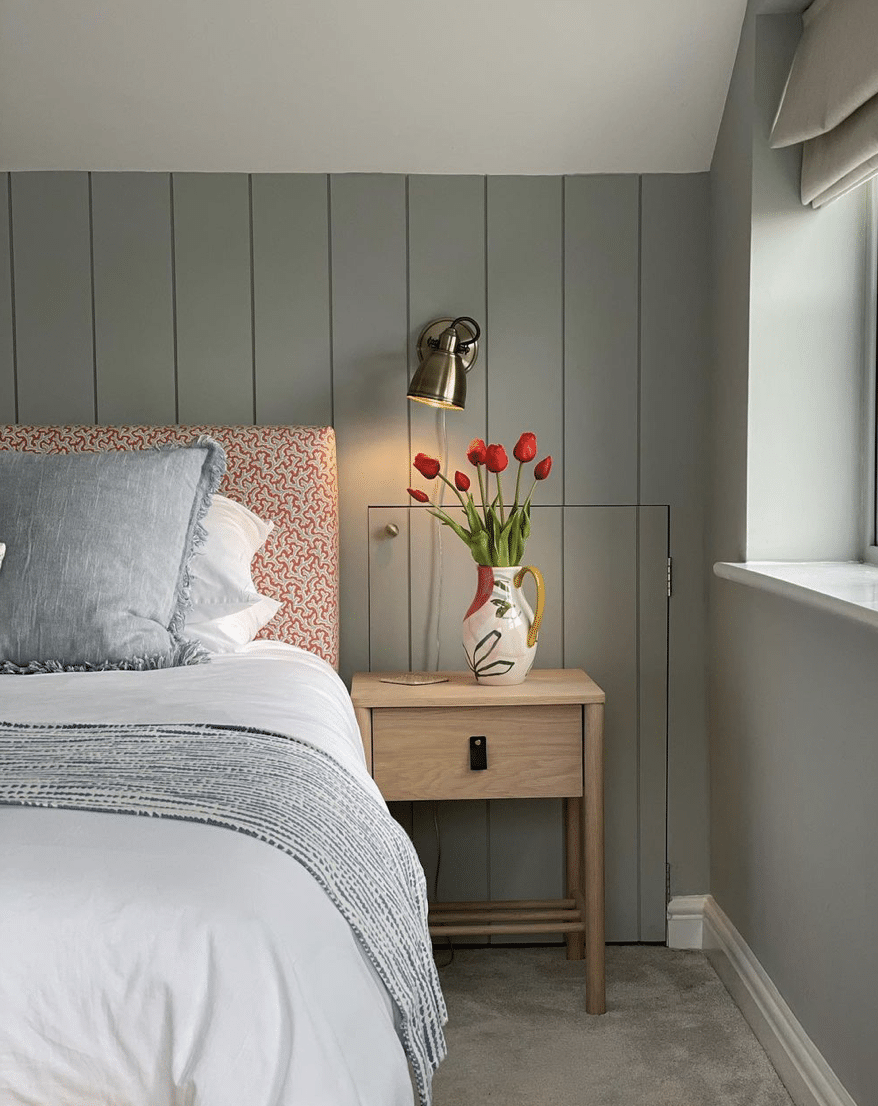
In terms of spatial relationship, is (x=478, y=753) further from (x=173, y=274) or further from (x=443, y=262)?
(x=173, y=274)

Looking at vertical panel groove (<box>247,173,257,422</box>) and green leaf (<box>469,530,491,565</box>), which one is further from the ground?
vertical panel groove (<box>247,173,257,422</box>)

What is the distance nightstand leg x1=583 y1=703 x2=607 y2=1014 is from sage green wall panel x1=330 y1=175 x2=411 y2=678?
2.12 feet

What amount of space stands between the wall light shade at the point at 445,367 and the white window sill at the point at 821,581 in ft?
2.24

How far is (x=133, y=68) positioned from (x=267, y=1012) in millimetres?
2147

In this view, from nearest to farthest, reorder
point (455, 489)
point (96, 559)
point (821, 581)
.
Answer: point (821, 581), point (96, 559), point (455, 489)

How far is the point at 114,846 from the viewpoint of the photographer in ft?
3.37

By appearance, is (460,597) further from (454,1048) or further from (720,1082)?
(720,1082)

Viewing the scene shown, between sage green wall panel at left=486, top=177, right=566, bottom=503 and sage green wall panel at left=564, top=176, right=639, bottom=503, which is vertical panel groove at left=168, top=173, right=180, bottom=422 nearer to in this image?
sage green wall panel at left=486, top=177, right=566, bottom=503

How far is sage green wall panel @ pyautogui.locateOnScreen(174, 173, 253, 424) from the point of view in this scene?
2615 mm

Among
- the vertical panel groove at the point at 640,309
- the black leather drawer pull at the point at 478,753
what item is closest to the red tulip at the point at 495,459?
the vertical panel groove at the point at 640,309

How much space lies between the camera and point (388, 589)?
8.77ft

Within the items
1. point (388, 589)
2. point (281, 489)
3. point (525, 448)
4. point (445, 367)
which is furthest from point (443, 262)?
point (388, 589)

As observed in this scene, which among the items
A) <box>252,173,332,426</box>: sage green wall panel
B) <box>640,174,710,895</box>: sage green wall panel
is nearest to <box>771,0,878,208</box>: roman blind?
<box>640,174,710,895</box>: sage green wall panel

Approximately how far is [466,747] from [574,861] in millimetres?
503
